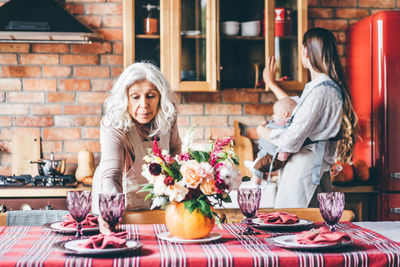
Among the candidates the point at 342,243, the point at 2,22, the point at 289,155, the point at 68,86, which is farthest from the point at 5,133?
the point at 342,243

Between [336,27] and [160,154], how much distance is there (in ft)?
8.41

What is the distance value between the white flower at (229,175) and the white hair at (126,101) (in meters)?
0.69

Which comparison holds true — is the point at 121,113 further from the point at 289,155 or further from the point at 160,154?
the point at 289,155

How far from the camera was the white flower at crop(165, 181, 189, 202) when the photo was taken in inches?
56.1

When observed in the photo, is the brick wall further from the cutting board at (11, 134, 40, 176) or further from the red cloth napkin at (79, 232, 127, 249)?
the red cloth napkin at (79, 232, 127, 249)

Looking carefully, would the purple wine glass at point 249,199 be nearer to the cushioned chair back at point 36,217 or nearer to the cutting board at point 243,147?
the cushioned chair back at point 36,217

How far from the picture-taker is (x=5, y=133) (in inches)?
135

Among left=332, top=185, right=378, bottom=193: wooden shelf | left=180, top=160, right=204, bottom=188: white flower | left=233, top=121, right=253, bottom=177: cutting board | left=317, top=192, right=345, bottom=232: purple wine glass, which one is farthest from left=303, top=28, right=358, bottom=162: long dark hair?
left=180, top=160, right=204, bottom=188: white flower

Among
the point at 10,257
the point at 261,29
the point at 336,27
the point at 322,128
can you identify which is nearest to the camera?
the point at 10,257

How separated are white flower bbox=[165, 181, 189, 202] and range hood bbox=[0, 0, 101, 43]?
74.3 inches

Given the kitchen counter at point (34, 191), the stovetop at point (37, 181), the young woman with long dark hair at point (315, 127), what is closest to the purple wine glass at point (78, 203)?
the young woman with long dark hair at point (315, 127)

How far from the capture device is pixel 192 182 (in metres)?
1.41

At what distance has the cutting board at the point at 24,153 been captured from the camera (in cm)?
336

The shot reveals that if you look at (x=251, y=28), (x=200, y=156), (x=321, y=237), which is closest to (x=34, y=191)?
(x=251, y=28)
